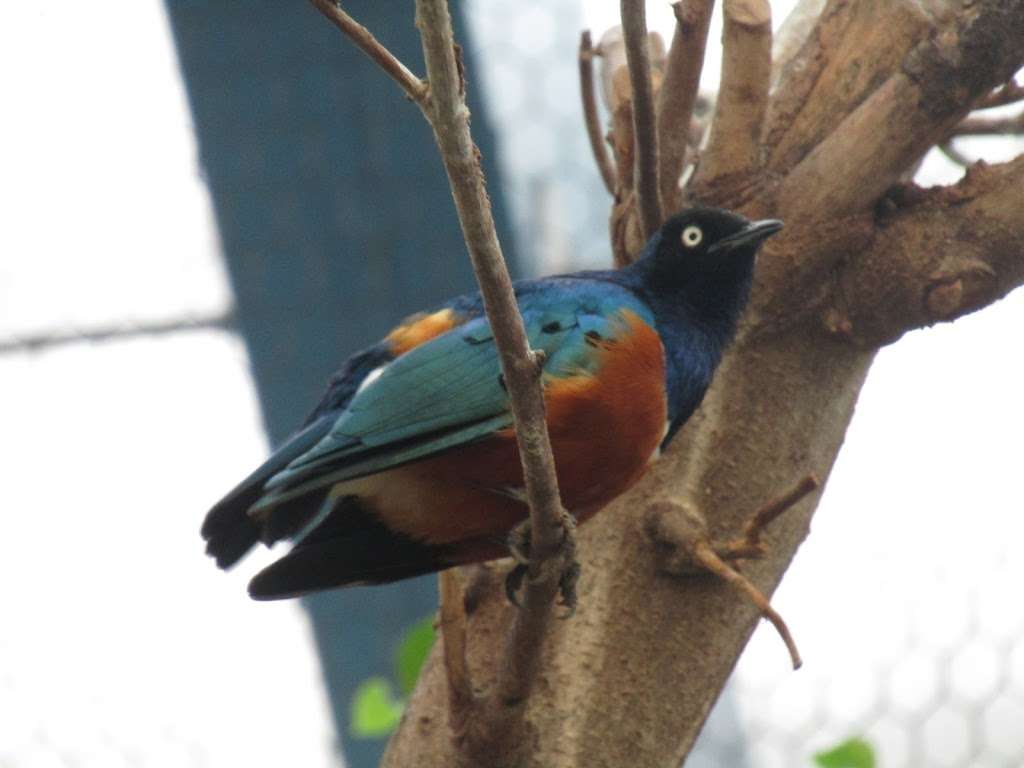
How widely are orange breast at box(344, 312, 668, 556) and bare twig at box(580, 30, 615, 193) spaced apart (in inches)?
19.2

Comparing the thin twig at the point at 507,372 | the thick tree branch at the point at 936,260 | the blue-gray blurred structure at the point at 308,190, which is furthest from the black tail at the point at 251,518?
the blue-gray blurred structure at the point at 308,190

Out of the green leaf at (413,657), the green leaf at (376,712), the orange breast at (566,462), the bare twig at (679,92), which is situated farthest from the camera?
the green leaf at (376,712)

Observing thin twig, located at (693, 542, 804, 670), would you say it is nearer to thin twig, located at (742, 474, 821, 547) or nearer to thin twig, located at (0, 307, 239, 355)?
thin twig, located at (742, 474, 821, 547)

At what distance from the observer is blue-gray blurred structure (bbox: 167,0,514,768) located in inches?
144

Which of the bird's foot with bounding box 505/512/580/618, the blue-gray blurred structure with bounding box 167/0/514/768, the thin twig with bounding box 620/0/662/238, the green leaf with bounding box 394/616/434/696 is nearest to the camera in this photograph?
the bird's foot with bounding box 505/512/580/618

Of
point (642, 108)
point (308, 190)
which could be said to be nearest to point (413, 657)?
point (642, 108)

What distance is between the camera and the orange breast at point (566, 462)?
2.19 m

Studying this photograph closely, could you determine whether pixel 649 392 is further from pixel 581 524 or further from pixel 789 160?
pixel 789 160

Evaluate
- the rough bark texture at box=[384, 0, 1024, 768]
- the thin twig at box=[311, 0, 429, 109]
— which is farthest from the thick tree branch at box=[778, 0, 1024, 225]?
the thin twig at box=[311, 0, 429, 109]

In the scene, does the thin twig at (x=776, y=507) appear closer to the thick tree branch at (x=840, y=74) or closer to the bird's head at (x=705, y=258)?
the bird's head at (x=705, y=258)

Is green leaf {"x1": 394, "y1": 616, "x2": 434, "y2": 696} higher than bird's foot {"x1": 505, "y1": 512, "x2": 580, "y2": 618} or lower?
lower

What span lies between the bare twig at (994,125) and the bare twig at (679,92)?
0.68 meters

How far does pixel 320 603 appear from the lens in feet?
13.5

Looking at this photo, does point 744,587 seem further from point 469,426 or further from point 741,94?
point 741,94
